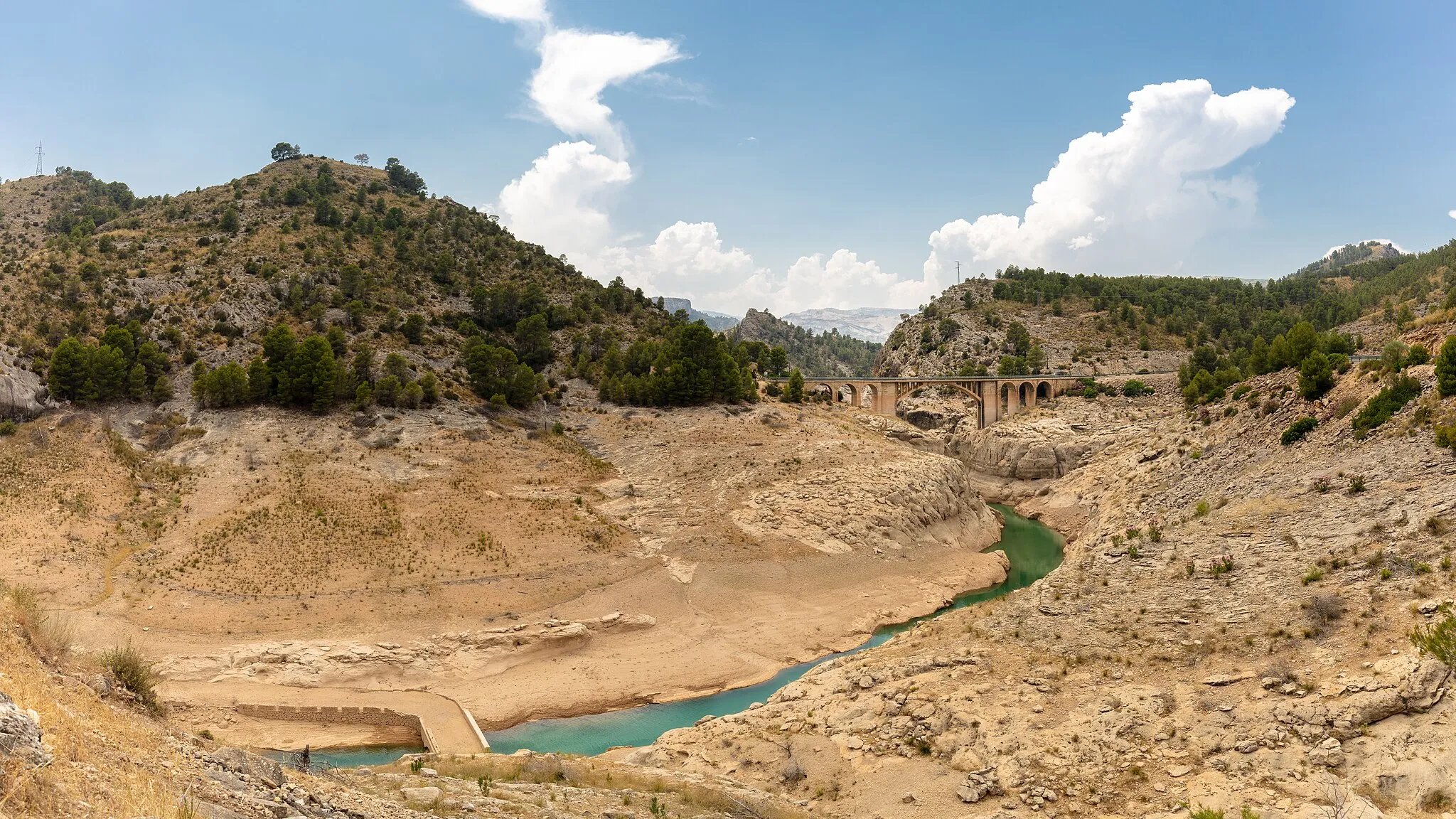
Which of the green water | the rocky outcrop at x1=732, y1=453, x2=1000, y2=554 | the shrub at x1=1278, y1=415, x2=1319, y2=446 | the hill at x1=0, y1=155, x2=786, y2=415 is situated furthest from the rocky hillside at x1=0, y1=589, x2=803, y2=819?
the hill at x1=0, y1=155, x2=786, y2=415

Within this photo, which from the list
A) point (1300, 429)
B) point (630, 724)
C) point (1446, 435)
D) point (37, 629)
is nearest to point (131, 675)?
point (37, 629)

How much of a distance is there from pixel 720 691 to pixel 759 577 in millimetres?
12881

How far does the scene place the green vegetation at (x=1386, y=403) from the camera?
35.9m

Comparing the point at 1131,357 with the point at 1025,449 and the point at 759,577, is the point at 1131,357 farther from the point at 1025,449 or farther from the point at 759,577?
the point at 759,577

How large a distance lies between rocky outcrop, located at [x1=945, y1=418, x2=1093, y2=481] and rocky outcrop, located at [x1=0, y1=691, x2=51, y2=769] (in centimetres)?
8966

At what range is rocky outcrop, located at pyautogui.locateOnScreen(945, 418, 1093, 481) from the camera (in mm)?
88375

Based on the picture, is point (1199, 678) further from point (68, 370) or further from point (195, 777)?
point (68, 370)

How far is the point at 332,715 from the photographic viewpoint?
35.9 metres

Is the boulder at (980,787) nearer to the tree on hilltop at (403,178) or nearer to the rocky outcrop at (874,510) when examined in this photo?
the rocky outcrop at (874,510)

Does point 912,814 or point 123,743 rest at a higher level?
point 123,743

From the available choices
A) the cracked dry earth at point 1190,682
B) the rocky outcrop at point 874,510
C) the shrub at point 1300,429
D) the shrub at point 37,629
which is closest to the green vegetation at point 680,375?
the rocky outcrop at point 874,510

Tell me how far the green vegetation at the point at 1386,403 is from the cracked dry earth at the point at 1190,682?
879 millimetres

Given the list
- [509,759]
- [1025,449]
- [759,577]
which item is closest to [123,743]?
[509,759]

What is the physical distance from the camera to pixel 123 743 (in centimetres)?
1346
